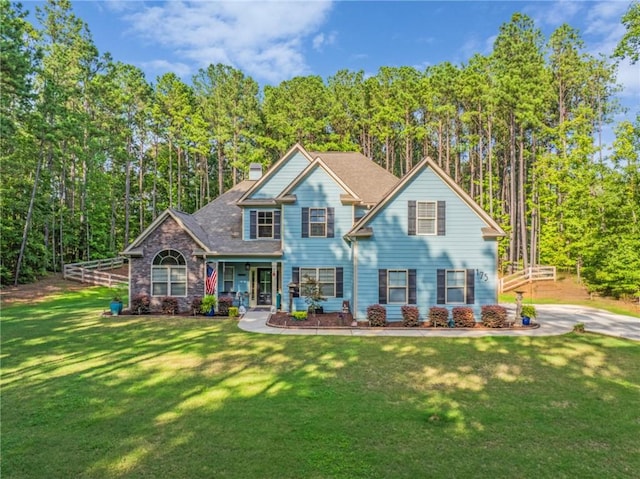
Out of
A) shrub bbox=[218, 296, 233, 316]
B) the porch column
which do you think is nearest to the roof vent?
the porch column

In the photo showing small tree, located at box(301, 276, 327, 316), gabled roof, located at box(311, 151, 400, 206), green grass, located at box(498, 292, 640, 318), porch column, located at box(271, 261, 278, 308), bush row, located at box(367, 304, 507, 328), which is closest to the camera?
bush row, located at box(367, 304, 507, 328)

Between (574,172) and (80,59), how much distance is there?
44.4 metres

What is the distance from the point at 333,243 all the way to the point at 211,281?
631 centimetres

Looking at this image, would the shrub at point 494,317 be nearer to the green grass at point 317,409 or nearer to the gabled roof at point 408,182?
the green grass at point 317,409

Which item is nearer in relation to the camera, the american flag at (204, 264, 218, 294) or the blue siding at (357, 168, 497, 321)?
the blue siding at (357, 168, 497, 321)

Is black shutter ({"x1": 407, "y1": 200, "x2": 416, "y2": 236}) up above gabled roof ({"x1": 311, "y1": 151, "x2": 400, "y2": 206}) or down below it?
below

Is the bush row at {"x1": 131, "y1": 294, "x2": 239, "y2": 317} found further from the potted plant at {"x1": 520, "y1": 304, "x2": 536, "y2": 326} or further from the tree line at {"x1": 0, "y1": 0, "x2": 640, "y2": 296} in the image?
the tree line at {"x1": 0, "y1": 0, "x2": 640, "y2": 296}

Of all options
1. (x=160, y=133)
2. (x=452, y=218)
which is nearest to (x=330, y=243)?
(x=452, y=218)

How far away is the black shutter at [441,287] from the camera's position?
15.2m

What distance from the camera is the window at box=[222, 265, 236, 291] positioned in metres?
19.0

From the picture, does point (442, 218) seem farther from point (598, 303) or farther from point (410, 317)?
point (598, 303)

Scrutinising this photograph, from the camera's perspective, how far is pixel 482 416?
6.47 metres

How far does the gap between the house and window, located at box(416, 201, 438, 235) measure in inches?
1.7

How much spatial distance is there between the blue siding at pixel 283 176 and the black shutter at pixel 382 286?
748 cm
